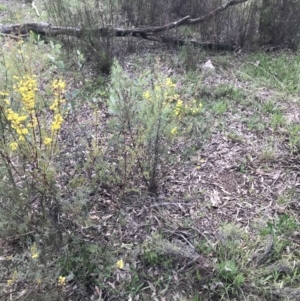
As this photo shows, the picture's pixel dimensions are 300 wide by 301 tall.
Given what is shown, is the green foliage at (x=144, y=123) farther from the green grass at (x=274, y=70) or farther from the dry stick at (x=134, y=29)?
the dry stick at (x=134, y=29)

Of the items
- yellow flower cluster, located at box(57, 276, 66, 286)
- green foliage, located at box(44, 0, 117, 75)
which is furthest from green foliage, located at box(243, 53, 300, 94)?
yellow flower cluster, located at box(57, 276, 66, 286)

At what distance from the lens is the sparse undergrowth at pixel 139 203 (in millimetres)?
2074

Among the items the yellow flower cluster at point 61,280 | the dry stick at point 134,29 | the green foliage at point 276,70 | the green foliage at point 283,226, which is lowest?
the green foliage at point 283,226

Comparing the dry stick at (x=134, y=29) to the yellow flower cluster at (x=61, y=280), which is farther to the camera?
the dry stick at (x=134, y=29)

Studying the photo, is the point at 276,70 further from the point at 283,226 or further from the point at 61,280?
the point at 61,280

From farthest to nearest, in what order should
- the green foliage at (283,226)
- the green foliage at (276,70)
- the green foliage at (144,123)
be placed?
the green foliage at (276,70)
the green foliage at (283,226)
the green foliage at (144,123)

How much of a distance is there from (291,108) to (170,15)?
2.35 m

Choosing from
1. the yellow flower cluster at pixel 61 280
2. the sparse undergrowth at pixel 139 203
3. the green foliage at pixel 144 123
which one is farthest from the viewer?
the green foliage at pixel 144 123

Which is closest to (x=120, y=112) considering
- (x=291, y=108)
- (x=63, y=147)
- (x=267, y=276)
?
(x=63, y=147)

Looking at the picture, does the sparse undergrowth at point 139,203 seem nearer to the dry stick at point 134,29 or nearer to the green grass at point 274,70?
the green grass at point 274,70

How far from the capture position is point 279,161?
2.99 metres

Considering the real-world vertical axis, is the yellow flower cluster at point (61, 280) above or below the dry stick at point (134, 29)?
below

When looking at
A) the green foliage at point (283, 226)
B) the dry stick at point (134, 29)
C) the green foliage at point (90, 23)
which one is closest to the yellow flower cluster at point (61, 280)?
the green foliage at point (283, 226)

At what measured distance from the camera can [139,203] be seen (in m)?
2.59
